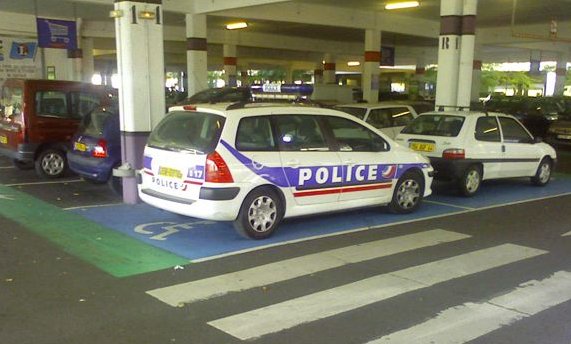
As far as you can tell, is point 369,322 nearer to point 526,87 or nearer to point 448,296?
point 448,296

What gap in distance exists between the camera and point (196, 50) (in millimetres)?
20922

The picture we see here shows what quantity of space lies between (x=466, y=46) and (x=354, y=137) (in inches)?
262

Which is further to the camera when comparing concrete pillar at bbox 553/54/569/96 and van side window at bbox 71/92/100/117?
concrete pillar at bbox 553/54/569/96

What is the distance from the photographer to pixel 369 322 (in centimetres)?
473

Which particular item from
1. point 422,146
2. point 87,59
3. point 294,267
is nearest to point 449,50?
point 422,146

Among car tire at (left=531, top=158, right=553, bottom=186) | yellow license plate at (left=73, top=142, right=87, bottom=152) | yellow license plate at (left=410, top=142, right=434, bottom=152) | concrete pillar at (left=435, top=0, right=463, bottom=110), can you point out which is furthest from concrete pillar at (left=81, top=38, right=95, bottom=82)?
car tire at (left=531, top=158, right=553, bottom=186)

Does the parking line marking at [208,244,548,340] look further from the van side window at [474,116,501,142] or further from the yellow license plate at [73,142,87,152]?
the yellow license plate at [73,142,87,152]

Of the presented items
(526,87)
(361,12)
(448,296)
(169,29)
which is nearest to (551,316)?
(448,296)

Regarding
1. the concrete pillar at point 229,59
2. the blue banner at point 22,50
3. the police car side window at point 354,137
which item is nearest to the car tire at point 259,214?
the police car side window at point 354,137

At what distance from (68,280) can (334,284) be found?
8.38 ft

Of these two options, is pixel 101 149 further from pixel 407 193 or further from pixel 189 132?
pixel 407 193

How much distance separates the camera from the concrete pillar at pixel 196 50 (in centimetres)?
2045

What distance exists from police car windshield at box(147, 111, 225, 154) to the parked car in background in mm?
6093

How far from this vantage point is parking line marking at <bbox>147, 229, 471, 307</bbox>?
5.36m
